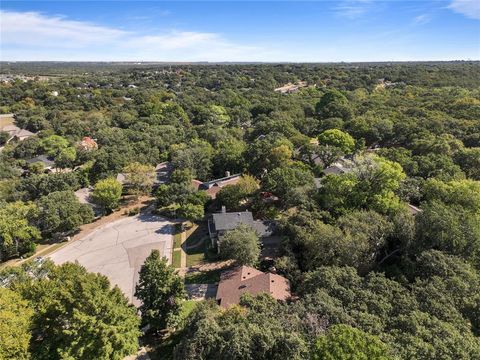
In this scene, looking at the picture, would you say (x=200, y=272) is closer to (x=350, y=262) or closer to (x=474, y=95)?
(x=350, y=262)

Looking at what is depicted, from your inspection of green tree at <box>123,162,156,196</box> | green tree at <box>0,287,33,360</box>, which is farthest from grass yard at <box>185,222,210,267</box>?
green tree at <box>0,287,33,360</box>

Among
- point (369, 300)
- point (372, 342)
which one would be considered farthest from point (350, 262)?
point (372, 342)

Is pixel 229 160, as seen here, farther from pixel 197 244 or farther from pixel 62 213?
pixel 62 213

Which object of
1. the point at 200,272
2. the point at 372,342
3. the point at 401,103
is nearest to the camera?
the point at 372,342

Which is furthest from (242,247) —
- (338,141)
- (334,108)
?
(334,108)

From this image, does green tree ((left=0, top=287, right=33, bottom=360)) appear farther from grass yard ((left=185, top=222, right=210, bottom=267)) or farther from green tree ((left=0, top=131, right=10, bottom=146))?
green tree ((left=0, top=131, right=10, bottom=146))

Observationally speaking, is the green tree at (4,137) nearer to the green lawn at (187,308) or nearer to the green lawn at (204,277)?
the green lawn at (204,277)
